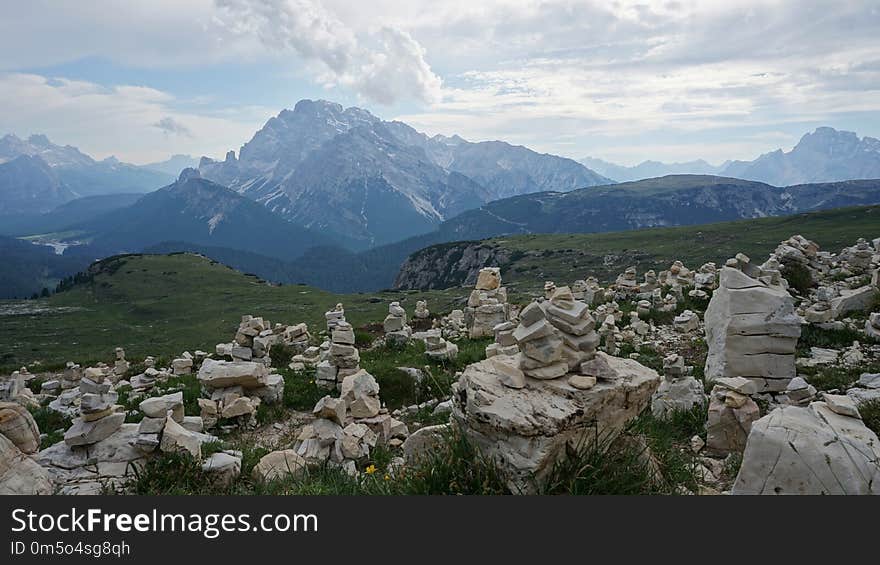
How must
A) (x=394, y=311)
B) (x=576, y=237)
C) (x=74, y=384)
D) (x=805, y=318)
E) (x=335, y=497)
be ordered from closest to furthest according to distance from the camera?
(x=335, y=497) → (x=805, y=318) → (x=74, y=384) → (x=394, y=311) → (x=576, y=237)

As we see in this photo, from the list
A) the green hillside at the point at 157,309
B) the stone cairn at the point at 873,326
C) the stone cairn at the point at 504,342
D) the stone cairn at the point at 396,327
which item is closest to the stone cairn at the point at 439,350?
the stone cairn at the point at 504,342

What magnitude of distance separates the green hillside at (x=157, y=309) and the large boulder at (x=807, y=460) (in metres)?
52.3

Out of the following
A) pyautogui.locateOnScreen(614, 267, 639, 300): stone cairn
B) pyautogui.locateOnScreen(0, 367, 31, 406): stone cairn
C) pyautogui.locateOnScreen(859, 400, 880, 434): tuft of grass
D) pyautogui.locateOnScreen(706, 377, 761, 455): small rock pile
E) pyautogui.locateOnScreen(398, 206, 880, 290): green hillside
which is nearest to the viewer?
pyautogui.locateOnScreen(859, 400, 880, 434): tuft of grass

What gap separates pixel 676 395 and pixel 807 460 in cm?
592

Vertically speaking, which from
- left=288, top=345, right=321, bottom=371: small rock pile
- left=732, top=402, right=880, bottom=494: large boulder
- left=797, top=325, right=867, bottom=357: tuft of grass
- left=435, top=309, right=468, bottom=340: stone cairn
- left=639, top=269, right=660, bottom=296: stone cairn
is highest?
left=732, top=402, right=880, bottom=494: large boulder

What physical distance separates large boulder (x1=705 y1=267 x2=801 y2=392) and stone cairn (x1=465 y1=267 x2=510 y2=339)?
12.1 meters

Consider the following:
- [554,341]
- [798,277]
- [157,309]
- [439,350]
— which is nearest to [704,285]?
[798,277]

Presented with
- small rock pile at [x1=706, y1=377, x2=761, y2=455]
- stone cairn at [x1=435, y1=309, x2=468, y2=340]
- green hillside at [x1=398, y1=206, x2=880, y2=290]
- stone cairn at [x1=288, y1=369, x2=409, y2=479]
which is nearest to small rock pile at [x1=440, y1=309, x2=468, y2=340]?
stone cairn at [x1=435, y1=309, x2=468, y2=340]

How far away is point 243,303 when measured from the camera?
104 meters

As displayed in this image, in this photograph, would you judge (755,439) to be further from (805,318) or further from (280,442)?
(805,318)

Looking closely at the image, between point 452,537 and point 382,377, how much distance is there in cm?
1131

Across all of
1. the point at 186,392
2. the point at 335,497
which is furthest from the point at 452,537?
the point at 186,392

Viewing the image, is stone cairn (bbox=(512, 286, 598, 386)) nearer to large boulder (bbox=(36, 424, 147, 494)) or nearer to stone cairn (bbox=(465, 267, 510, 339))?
large boulder (bbox=(36, 424, 147, 494))

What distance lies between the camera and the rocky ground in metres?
5.98
